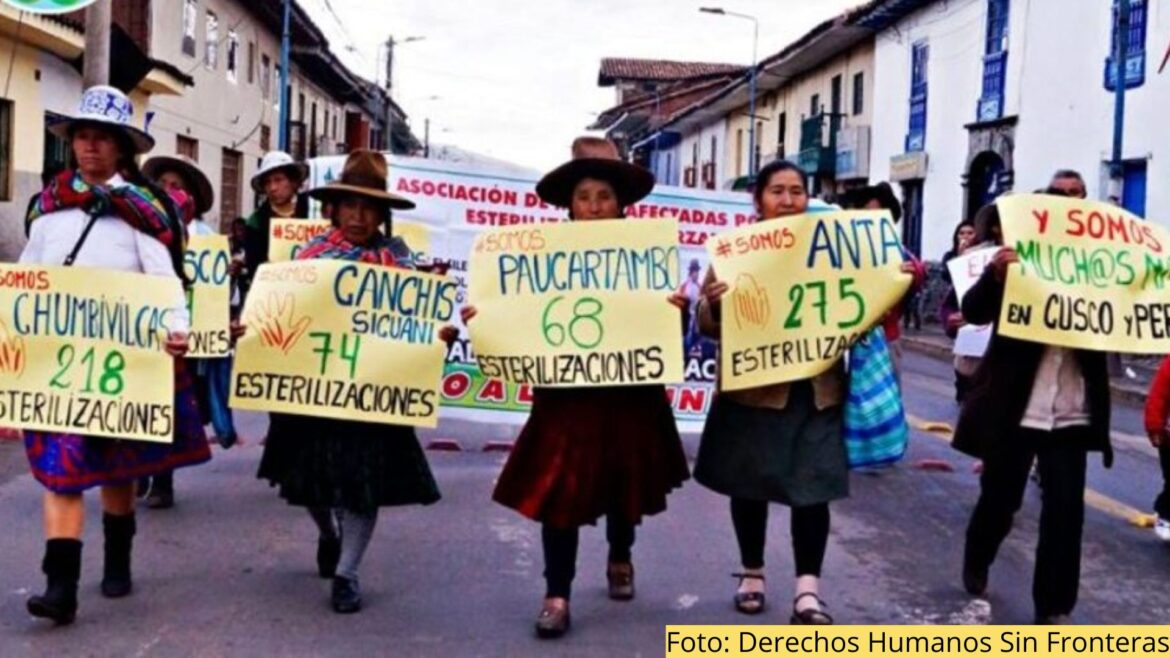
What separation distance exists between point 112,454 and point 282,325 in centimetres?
77

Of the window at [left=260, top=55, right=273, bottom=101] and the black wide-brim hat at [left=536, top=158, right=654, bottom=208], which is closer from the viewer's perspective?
the black wide-brim hat at [left=536, top=158, right=654, bottom=208]

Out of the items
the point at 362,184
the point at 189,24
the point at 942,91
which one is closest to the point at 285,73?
the point at 189,24

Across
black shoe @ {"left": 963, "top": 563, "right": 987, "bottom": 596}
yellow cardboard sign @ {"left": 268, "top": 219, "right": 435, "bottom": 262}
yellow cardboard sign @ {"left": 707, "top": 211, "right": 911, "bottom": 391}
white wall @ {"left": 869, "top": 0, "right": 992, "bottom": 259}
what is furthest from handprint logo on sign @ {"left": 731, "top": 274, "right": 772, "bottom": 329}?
white wall @ {"left": 869, "top": 0, "right": 992, "bottom": 259}

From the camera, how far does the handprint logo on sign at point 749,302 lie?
5285mm

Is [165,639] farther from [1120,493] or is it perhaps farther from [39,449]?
[1120,493]

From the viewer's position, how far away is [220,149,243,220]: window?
35125 millimetres

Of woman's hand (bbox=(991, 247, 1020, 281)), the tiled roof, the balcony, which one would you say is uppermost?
the tiled roof

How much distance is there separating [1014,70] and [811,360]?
72.3ft

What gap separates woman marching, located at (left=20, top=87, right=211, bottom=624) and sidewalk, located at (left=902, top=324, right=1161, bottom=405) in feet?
24.8

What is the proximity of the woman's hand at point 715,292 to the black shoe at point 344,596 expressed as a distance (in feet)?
5.60

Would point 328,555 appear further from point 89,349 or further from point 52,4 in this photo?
point 52,4

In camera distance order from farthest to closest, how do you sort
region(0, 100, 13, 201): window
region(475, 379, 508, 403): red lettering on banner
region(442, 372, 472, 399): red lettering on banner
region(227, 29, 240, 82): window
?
region(227, 29, 240, 82): window → region(0, 100, 13, 201): window → region(442, 372, 472, 399): red lettering on banner → region(475, 379, 508, 403): red lettering on banner

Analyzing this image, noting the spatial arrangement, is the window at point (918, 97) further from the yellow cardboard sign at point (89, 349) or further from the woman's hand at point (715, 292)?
the yellow cardboard sign at point (89, 349)

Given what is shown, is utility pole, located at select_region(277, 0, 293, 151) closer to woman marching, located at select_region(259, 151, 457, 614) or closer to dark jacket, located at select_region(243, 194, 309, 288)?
dark jacket, located at select_region(243, 194, 309, 288)
